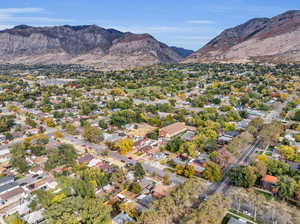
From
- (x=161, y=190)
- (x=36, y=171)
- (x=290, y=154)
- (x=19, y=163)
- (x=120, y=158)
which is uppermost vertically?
(x=290, y=154)

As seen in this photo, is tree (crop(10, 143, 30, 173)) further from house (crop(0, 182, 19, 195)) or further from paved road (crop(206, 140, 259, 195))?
paved road (crop(206, 140, 259, 195))

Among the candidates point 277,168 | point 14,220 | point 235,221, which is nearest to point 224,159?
point 277,168

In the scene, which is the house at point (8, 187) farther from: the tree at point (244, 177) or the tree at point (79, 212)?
the tree at point (244, 177)

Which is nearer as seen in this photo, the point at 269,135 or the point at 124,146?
the point at 124,146

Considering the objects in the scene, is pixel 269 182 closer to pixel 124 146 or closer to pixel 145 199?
pixel 145 199

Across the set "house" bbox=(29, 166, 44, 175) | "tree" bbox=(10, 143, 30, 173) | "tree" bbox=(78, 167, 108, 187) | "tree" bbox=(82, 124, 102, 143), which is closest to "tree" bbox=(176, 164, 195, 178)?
"tree" bbox=(78, 167, 108, 187)

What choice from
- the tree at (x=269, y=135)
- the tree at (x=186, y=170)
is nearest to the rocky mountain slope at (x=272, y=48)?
the tree at (x=269, y=135)
